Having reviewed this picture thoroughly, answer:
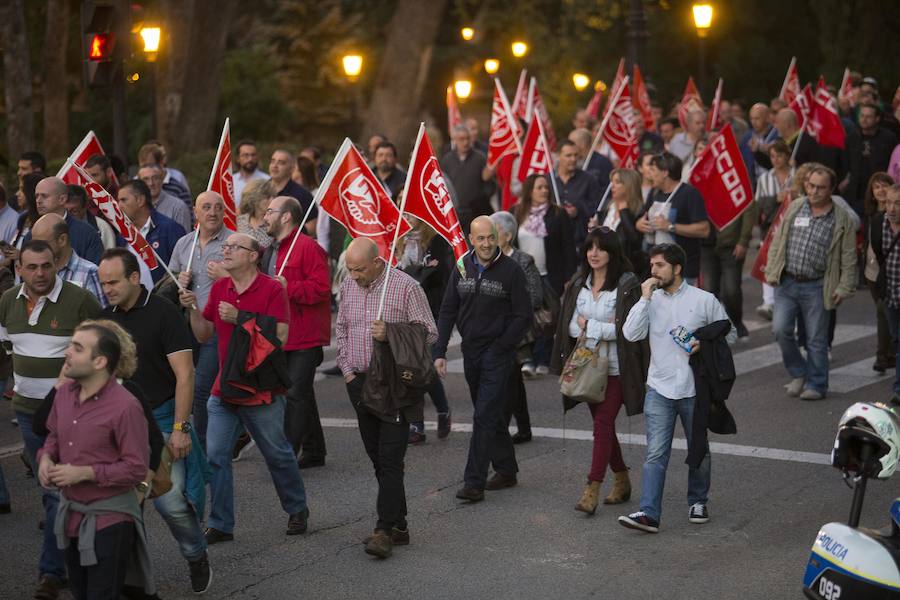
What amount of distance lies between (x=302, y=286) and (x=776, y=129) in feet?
30.9

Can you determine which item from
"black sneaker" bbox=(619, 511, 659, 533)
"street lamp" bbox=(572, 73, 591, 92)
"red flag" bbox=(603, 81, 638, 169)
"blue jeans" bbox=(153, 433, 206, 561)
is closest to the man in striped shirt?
"blue jeans" bbox=(153, 433, 206, 561)

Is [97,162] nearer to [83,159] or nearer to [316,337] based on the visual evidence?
[83,159]

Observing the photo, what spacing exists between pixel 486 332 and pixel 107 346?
352cm

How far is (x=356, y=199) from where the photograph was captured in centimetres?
992

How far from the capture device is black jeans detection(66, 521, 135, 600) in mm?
6336

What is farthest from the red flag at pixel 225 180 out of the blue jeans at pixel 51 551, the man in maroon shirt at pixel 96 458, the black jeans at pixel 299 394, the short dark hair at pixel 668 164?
the man in maroon shirt at pixel 96 458

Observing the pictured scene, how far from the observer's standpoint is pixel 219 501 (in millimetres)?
8492

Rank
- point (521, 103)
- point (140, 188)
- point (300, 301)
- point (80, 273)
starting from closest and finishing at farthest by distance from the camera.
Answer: point (80, 273) → point (300, 301) → point (140, 188) → point (521, 103)

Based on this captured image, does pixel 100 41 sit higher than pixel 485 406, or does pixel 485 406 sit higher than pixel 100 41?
pixel 100 41

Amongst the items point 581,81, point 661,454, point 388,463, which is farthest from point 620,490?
point 581,81

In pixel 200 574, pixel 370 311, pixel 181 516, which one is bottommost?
pixel 200 574

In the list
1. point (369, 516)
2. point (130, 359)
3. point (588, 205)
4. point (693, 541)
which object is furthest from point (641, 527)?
point (588, 205)

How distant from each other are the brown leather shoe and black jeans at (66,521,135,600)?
41.7 inches

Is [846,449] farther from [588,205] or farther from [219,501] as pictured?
[588,205]
